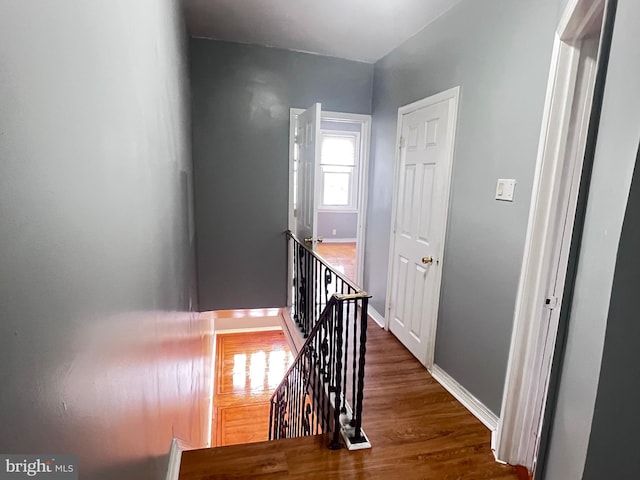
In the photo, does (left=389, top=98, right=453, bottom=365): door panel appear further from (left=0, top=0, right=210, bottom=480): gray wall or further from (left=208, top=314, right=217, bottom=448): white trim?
(left=208, top=314, right=217, bottom=448): white trim

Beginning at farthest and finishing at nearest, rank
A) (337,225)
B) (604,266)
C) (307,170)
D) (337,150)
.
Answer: (337,225) < (337,150) < (307,170) < (604,266)

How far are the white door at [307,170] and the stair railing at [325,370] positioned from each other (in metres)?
0.19

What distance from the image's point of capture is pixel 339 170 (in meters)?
8.13

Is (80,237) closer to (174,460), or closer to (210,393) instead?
(174,460)

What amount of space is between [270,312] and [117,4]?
12.2ft

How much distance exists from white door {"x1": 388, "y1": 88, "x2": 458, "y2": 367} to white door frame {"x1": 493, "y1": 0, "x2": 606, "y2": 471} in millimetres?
864

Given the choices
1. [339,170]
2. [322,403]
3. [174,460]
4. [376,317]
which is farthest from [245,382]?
[339,170]

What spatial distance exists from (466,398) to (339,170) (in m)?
6.47

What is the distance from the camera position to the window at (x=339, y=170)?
8.00m

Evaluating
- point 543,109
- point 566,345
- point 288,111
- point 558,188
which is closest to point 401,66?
point 288,111

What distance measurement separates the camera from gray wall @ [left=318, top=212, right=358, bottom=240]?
8.35 m

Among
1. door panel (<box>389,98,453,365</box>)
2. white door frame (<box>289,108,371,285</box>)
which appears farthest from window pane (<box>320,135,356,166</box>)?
door panel (<box>389,98,453,365</box>)

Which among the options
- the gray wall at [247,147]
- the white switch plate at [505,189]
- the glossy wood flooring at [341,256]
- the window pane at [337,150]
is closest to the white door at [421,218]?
the white switch plate at [505,189]

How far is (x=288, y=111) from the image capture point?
362cm
